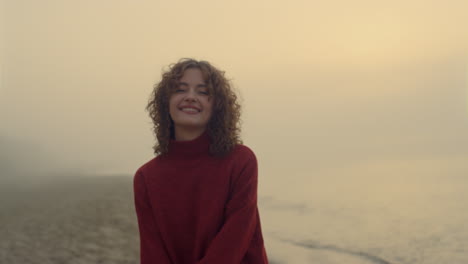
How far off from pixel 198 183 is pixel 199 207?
0.41ft

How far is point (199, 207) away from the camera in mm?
2230

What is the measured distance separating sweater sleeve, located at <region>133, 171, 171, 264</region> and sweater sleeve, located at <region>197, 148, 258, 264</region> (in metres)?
0.27

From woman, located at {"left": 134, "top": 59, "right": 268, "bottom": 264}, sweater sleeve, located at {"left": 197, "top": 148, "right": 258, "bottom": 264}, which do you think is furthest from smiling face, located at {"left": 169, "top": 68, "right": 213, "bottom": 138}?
sweater sleeve, located at {"left": 197, "top": 148, "right": 258, "bottom": 264}

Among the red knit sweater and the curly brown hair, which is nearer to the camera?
the red knit sweater

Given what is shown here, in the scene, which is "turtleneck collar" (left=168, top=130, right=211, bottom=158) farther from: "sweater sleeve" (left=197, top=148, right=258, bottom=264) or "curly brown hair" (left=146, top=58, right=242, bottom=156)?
"sweater sleeve" (left=197, top=148, right=258, bottom=264)

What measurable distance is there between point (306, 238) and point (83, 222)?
15.5 feet

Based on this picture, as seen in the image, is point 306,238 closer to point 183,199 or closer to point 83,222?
point 83,222

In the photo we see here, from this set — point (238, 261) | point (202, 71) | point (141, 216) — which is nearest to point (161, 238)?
point (141, 216)

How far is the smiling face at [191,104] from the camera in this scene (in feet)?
7.59

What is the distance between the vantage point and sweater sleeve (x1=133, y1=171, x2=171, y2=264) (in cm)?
224

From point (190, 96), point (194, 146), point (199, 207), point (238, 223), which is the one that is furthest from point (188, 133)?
point (238, 223)

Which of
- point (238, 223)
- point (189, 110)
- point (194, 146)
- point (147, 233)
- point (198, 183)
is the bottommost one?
point (147, 233)

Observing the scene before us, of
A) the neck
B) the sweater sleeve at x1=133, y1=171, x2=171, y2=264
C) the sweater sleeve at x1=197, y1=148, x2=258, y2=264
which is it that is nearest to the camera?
the sweater sleeve at x1=197, y1=148, x2=258, y2=264

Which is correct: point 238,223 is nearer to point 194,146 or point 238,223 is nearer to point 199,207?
point 199,207
